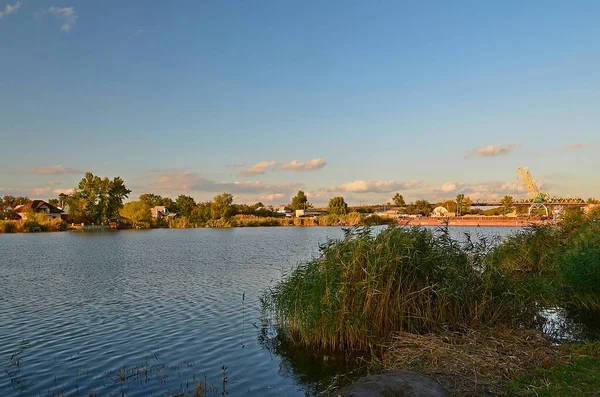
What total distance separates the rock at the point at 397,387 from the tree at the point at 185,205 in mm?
148100

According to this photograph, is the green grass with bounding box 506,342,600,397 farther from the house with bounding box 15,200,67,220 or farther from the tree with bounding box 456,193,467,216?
the tree with bounding box 456,193,467,216

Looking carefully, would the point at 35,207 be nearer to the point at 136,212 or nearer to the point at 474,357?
the point at 136,212

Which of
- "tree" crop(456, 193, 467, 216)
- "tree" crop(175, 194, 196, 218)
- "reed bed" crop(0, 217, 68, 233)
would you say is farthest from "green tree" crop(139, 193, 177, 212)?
"tree" crop(456, 193, 467, 216)

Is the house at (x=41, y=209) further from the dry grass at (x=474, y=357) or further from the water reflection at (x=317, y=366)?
the dry grass at (x=474, y=357)

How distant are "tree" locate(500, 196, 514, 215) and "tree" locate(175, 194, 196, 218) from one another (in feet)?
413

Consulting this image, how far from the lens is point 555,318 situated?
1628cm

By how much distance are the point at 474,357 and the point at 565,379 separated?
170 cm

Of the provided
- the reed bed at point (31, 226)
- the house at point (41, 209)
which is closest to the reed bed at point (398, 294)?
the reed bed at point (31, 226)

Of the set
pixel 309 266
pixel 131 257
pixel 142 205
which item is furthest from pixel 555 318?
pixel 142 205

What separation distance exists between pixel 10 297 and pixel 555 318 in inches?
985

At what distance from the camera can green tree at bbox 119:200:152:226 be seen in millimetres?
120500

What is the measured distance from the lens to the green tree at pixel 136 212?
120500 millimetres

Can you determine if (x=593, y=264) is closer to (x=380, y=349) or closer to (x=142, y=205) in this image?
(x=380, y=349)

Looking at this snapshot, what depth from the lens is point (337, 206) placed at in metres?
167
